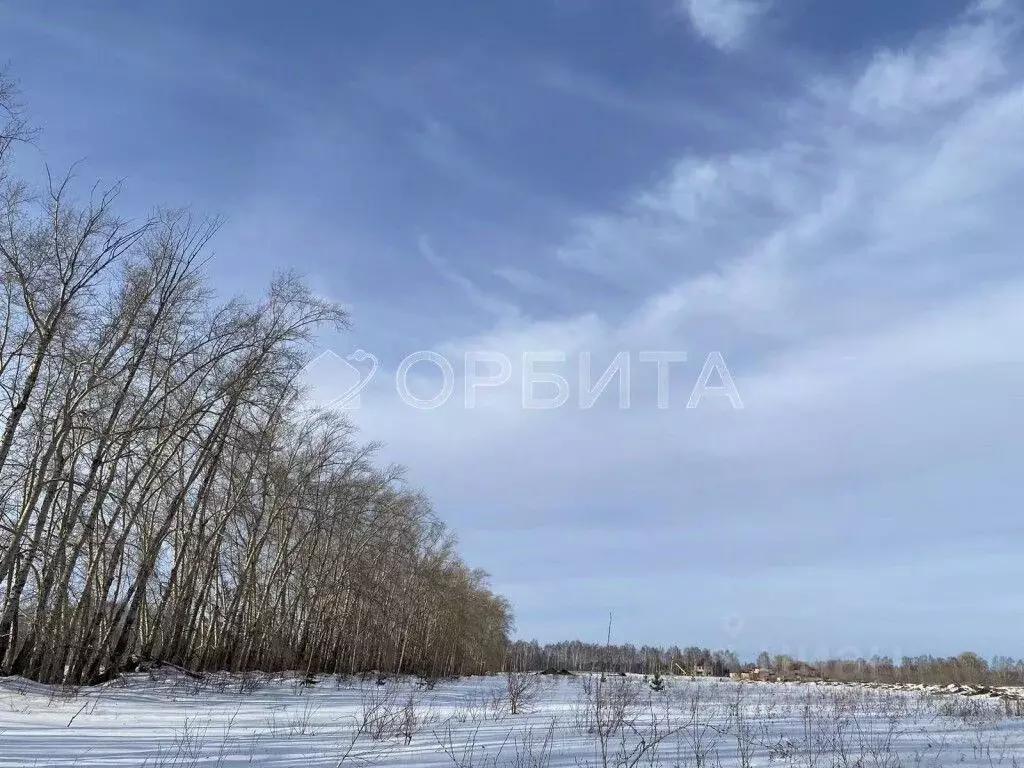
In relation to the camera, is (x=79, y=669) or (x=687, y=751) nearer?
(x=687, y=751)

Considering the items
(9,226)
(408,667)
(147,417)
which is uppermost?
(9,226)

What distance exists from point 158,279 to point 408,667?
142 feet

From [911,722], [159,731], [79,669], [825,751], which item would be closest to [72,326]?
[79,669]

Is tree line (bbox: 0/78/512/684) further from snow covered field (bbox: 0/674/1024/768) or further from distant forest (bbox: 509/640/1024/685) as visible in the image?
distant forest (bbox: 509/640/1024/685)

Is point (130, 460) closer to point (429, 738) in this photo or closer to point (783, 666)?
point (429, 738)

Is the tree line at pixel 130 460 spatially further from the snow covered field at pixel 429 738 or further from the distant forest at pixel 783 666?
the distant forest at pixel 783 666

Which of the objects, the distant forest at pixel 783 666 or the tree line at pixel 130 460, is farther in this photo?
the distant forest at pixel 783 666

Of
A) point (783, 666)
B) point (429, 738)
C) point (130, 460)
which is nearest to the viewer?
point (429, 738)

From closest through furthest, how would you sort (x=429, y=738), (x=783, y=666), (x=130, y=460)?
(x=429, y=738) < (x=130, y=460) < (x=783, y=666)

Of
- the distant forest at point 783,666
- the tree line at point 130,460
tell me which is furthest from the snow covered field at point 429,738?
the distant forest at point 783,666

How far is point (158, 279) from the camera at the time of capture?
1645cm

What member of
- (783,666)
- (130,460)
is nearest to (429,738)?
(130,460)

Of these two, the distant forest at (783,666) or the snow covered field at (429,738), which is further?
the distant forest at (783,666)

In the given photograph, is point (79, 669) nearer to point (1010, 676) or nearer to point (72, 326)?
point (72, 326)
